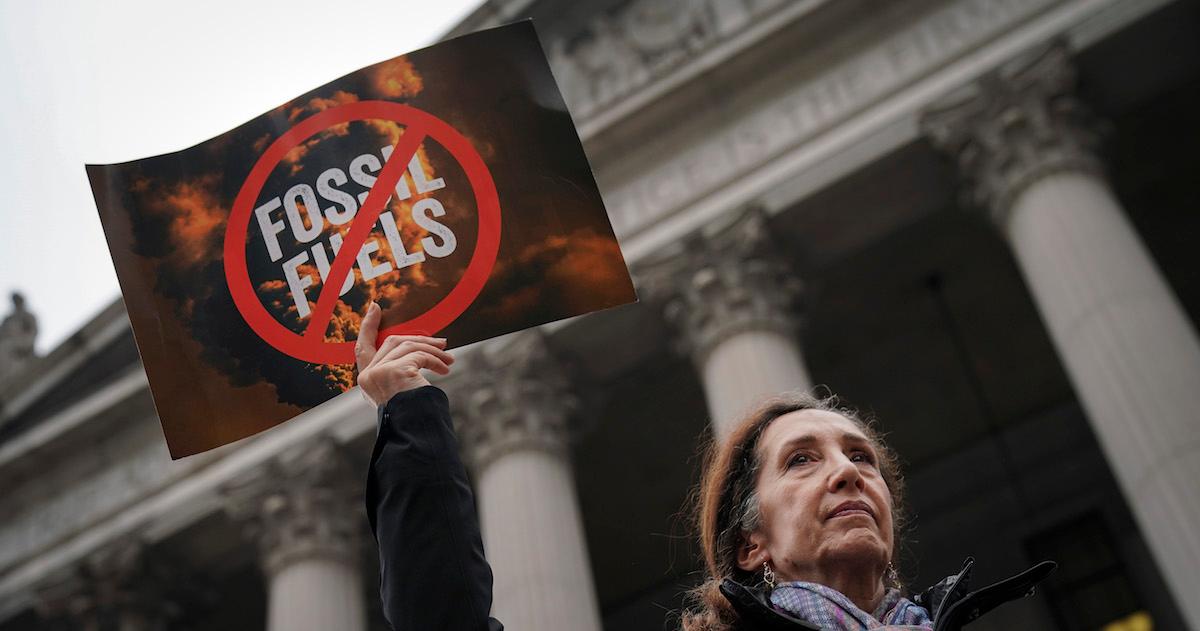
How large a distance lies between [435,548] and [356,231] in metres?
1.43

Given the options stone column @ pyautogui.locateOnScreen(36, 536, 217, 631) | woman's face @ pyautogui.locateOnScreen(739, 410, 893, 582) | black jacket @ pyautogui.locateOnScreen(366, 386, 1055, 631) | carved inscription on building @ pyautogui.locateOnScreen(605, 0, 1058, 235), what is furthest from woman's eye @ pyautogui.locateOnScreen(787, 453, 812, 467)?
stone column @ pyautogui.locateOnScreen(36, 536, 217, 631)

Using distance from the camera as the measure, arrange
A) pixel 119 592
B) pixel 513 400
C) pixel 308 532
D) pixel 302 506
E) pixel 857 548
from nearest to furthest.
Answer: pixel 857 548 < pixel 513 400 < pixel 308 532 < pixel 302 506 < pixel 119 592

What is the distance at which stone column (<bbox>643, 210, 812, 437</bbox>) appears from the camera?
1360cm

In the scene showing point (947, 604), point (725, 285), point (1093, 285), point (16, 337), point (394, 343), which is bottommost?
point (947, 604)

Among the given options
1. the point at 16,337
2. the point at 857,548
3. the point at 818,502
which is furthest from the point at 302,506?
the point at 857,548

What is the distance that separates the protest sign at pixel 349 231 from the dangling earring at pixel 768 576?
0.97 metres

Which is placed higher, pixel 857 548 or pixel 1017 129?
pixel 1017 129

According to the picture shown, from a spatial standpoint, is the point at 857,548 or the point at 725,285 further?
the point at 725,285

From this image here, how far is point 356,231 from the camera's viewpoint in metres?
3.81

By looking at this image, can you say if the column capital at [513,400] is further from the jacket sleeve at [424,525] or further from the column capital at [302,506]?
the jacket sleeve at [424,525]

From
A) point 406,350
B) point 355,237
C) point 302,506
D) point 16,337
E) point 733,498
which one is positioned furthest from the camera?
point 16,337

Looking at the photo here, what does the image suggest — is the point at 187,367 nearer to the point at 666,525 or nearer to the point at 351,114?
the point at 351,114

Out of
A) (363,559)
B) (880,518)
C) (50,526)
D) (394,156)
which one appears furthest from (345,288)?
(50,526)

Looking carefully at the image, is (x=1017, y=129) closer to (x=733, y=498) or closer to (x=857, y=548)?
(x=733, y=498)
